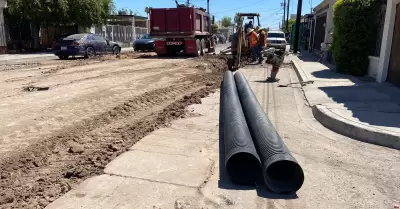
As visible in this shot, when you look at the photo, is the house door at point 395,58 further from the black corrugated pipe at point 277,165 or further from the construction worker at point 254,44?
the construction worker at point 254,44

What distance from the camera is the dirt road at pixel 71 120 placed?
3814mm

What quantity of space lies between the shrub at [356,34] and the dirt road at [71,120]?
4486 millimetres

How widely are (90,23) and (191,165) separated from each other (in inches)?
1089

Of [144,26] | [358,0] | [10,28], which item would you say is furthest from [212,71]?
[144,26]

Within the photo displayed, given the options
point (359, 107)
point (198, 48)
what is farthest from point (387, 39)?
point (198, 48)

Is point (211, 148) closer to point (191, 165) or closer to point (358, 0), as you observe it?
point (191, 165)

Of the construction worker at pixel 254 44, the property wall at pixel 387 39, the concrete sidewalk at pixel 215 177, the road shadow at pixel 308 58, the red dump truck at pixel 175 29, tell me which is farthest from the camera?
the red dump truck at pixel 175 29

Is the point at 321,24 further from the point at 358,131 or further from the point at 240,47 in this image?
the point at 358,131

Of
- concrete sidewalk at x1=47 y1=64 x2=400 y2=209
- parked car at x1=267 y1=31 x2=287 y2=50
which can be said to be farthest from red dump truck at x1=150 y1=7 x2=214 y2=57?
concrete sidewalk at x1=47 y1=64 x2=400 y2=209

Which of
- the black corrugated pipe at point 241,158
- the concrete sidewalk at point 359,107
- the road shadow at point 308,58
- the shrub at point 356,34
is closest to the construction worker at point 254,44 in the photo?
the road shadow at point 308,58

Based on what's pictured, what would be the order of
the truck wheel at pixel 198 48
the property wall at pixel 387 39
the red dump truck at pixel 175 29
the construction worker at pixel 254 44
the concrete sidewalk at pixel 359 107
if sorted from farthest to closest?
the truck wheel at pixel 198 48
the red dump truck at pixel 175 29
the construction worker at pixel 254 44
the property wall at pixel 387 39
the concrete sidewalk at pixel 359 107

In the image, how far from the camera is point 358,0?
10625 mm

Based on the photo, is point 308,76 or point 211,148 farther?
point 308,76

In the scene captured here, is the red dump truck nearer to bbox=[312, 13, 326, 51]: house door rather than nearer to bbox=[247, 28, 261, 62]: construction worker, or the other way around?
bbox=[247, 28, 261, 62]: construction worker
